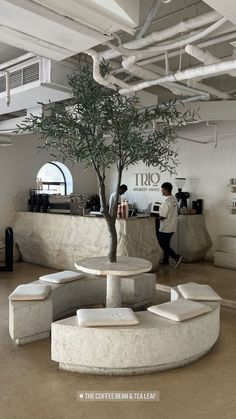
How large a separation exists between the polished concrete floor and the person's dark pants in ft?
10.7

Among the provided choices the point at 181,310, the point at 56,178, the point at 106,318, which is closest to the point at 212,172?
the point at 56,178

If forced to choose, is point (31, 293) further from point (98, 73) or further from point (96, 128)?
point (98, 73)

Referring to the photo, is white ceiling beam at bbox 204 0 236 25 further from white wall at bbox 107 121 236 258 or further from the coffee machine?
the coffee machine

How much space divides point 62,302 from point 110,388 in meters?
1.55

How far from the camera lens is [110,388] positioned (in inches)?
111

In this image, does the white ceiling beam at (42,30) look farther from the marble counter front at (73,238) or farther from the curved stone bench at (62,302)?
the marble counter front at (73,238)

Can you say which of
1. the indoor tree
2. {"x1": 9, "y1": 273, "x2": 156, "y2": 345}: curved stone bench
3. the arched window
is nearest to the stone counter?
{"x1": 9, "y1": 273, "x2": 156, "y2": 345}: curved stone bench

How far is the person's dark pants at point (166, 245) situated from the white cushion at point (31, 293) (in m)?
3.50

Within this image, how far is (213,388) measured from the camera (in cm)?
283

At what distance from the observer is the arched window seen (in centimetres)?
887

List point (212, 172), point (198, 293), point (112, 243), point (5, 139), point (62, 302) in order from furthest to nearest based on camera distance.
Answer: point (212, 172) → point (5, 139) → point (62, 302) → point (112, 243) → point (198, 293)

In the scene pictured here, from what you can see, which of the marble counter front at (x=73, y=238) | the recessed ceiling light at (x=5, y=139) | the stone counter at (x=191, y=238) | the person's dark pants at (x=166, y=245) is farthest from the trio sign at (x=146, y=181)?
the recessed ceiling light at (x=5, y=139)

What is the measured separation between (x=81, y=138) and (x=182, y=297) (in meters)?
1.90

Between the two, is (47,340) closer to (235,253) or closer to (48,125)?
(48,125)
